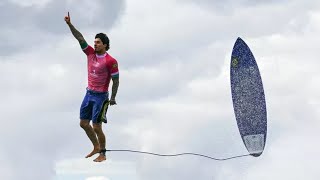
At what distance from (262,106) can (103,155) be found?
28.1ft

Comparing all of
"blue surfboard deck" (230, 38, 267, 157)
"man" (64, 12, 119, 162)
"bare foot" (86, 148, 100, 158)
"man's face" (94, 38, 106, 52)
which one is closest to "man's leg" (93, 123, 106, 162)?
"man" (64, 12, 119, 162)

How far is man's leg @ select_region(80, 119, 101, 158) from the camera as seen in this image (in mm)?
21109

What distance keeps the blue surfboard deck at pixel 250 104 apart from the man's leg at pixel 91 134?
7862mm

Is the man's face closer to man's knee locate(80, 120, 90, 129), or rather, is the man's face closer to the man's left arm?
the man's left arm

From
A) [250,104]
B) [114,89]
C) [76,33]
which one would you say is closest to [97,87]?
[114,89]

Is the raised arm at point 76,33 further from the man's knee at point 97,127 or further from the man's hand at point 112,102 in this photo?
the man's knee at point 97,127

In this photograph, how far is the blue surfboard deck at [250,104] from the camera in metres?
26.1

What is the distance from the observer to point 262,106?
26125 mm

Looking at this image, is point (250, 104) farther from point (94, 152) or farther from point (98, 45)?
point (98, 45)

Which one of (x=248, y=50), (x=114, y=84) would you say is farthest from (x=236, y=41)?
(x=114, y=84)

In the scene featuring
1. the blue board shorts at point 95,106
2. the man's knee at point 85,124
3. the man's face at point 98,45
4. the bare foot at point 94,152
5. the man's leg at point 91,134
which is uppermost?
the man's face at point 98,45

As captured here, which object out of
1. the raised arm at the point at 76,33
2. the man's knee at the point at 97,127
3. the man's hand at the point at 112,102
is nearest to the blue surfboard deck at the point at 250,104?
the man's hand at the point at 112,102

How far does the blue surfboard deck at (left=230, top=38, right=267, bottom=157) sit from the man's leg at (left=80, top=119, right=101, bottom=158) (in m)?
7.86

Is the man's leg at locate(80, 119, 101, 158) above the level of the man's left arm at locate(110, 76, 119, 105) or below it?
below
